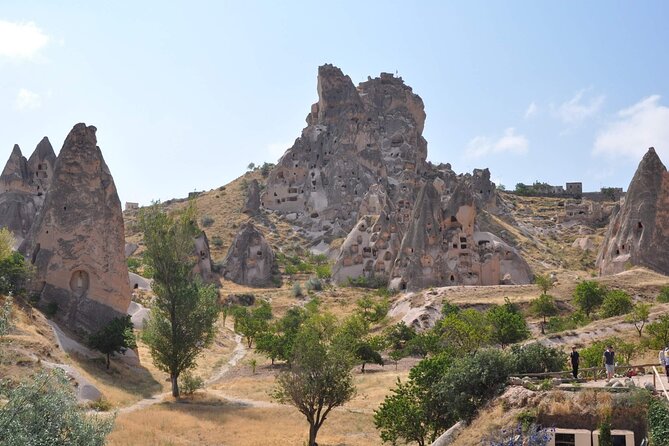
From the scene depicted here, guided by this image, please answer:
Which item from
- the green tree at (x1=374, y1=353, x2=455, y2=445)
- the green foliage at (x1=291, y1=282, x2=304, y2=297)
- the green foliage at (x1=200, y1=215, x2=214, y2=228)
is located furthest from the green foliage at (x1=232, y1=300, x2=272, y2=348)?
the green foliage at (x1=200, y1=215, x2=214, y2=228)

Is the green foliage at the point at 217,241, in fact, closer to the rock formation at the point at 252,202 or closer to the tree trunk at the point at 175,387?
the rock formation at the point at 252,202

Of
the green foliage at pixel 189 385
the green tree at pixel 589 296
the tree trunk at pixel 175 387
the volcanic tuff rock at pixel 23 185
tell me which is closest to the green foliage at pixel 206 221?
the volcanic tuff rock at pixel 23 185

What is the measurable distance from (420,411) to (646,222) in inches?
1196

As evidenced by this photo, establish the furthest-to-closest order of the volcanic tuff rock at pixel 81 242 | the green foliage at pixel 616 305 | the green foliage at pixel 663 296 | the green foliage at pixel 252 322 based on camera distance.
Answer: the green foliage at pixel 252 322
the green foliage at pixel 663 296
the green foliage at pixel 616 305
the volcanic tuff rock at pixel 81 242

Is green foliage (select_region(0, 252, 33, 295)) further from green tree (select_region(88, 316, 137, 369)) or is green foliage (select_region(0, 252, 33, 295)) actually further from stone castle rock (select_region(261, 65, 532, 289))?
stone castle rock (select_region(261, 65, 532, 289))

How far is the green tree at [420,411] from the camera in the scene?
19328mm

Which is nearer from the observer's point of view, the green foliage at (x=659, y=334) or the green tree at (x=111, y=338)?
the green foliage at (x=659, y=334)

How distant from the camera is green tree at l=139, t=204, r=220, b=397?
2991 centimetres

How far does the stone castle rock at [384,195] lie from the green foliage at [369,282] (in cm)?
56

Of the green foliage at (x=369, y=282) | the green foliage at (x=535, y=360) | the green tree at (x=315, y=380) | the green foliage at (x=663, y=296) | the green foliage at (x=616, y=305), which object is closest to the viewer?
the green foliage at (x=535, y=360)

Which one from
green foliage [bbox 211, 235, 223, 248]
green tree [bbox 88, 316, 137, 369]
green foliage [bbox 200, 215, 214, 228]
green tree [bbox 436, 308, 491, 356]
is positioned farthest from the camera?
green foliage [bbox 200, 215, 214, 228]

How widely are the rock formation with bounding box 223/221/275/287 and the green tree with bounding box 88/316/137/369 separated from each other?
31221 mm

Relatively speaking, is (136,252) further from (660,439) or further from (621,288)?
(660,439)

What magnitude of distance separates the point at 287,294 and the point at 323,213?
22629 mm
